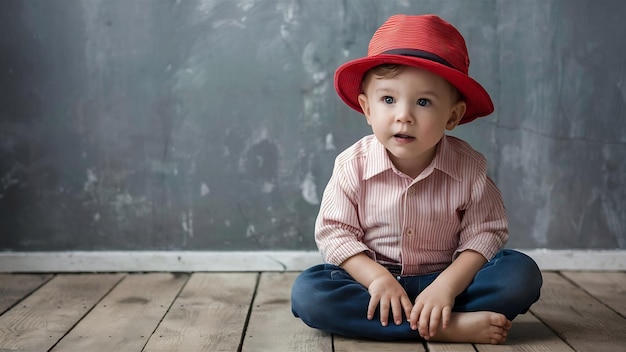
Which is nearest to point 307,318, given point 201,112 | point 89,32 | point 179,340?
point 179,340

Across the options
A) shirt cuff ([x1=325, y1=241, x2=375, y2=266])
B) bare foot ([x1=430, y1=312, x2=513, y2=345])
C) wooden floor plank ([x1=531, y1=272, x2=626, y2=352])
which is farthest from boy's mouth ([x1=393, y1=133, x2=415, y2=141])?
wooden floor plank ([x1=531, y1=272, x2=626, y2=352])

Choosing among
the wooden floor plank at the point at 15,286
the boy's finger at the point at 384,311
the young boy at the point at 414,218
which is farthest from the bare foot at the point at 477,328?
the wooden floor plank at the point at 15,286

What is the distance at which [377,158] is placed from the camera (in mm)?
1584

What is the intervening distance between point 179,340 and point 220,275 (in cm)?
59

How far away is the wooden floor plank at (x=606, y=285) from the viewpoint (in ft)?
5.89

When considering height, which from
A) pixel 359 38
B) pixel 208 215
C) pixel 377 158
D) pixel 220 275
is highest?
pixel 359 38

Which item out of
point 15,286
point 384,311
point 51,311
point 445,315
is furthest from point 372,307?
point 15,286

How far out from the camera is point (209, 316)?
1671mm

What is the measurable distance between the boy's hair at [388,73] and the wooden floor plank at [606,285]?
2.00 ft

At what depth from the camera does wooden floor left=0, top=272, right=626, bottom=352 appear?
4.82 ft

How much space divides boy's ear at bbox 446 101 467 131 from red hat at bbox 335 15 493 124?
2 cm

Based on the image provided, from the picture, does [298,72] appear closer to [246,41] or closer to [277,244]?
[246,41]


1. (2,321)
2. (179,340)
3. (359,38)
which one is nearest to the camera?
(179,340)

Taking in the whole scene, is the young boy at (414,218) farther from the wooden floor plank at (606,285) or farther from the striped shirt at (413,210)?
the wooden floor plank at (606,285)
